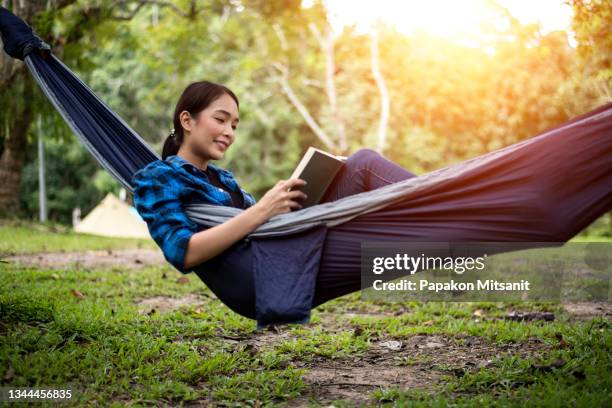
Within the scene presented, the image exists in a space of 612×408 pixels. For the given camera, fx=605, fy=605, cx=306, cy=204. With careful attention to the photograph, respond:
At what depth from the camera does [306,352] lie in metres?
2.72

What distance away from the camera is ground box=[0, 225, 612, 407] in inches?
80.7

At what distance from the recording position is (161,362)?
2338 millimetres

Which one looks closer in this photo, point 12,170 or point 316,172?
point 316,172

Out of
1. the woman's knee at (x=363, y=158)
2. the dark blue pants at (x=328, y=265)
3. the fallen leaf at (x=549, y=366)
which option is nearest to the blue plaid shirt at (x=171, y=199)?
the dark blue pants at (x=328, y=265)

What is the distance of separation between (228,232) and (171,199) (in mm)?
277

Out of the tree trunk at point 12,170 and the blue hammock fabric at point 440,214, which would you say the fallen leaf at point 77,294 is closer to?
the blue hammock fabric at point 440,214

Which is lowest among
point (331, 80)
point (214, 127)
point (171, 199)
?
point (171, 199)

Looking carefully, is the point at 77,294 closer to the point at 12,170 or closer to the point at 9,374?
the point at 9,374

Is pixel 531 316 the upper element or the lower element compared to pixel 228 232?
lower

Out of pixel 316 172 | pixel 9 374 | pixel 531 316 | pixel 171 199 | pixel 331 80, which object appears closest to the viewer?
pixel 9 374

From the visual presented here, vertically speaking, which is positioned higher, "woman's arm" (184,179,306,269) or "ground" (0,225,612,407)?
"woman's arm" (184,179,306,269)

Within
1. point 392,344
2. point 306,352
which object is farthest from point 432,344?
point 306,352

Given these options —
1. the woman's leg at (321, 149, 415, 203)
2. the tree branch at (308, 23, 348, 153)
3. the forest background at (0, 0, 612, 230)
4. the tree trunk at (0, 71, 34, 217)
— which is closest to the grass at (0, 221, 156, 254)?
the tree trunk at (0, 71, 34, 217)

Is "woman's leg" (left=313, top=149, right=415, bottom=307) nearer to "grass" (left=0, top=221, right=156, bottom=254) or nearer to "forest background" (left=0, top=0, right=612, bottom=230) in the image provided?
"grass" (left=0, top=221, right=156, bottom=254)
